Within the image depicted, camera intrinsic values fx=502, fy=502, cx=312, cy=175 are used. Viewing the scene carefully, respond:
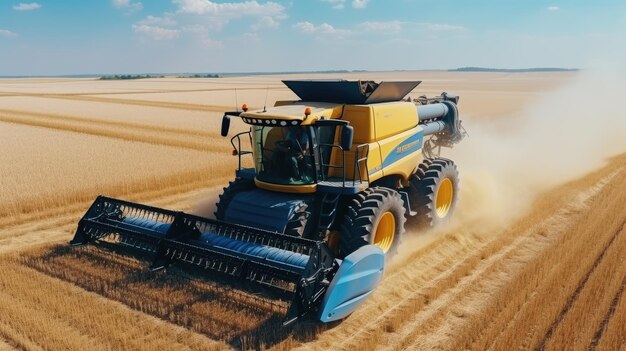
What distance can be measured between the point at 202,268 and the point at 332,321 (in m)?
1.80

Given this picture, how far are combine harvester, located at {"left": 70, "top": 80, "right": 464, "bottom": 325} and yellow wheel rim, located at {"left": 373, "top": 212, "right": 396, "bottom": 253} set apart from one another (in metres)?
0.01

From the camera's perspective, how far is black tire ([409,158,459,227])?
Result: 25.7ft

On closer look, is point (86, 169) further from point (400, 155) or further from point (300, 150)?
point (400, 155)

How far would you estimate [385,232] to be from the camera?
22.3ft

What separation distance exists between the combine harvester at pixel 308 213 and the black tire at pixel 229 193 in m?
0.02

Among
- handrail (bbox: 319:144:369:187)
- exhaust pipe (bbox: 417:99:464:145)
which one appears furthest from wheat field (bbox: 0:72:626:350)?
handrail (bbox: 319:144:369:187)

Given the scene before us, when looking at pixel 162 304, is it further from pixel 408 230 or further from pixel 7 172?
pixel 7 172

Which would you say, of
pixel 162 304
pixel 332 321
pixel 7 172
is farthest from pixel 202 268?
pixel 7 172

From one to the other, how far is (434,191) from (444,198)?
3.06ft

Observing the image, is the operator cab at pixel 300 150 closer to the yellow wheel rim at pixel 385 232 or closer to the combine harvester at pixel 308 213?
the combine harvester at pixel 308 213

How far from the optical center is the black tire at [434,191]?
784 cm

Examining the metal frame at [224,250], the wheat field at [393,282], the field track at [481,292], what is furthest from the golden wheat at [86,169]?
the metal frame at [224,250]

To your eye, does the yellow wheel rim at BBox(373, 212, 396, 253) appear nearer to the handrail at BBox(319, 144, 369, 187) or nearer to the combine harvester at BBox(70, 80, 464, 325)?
the combine harvester at BBox(70, 80, 464, 325)

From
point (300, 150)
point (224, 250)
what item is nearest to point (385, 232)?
point (300, 150)
